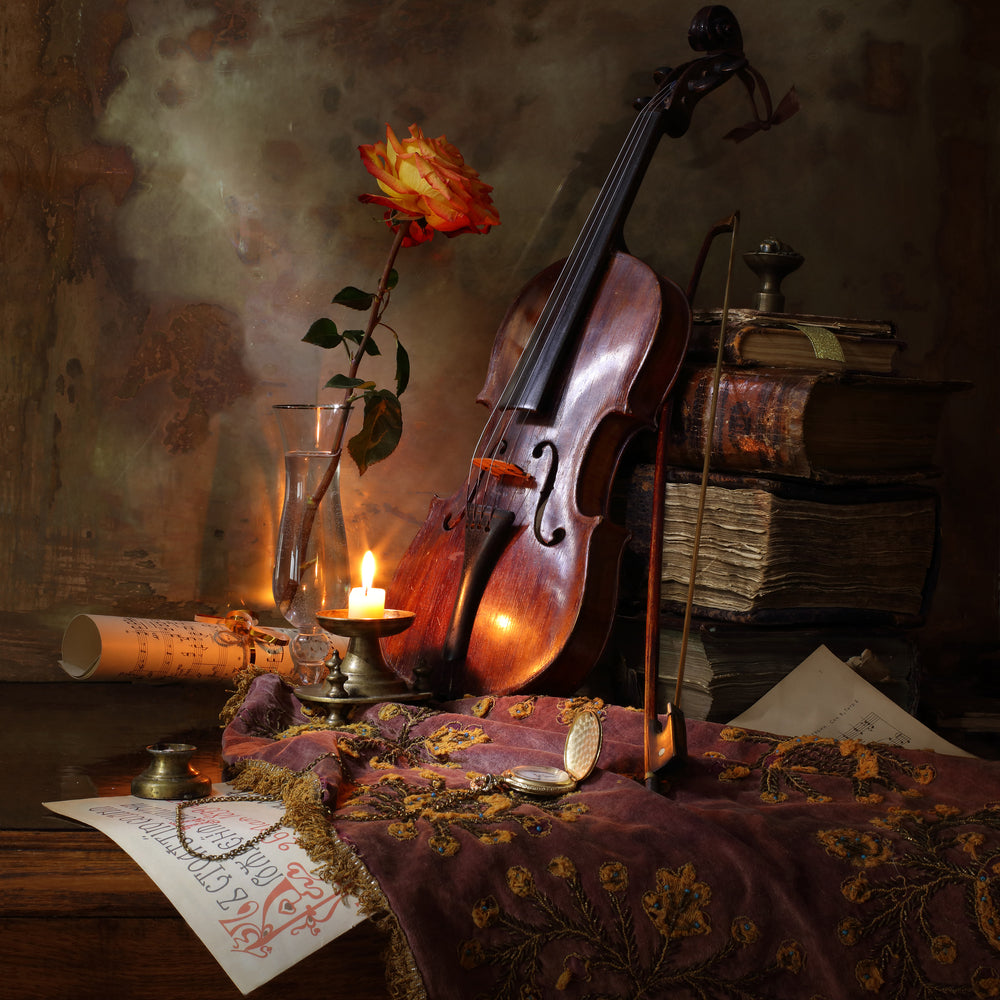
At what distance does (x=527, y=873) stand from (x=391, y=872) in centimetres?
12

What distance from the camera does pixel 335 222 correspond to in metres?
1.86

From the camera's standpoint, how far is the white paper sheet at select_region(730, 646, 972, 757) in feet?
4.24

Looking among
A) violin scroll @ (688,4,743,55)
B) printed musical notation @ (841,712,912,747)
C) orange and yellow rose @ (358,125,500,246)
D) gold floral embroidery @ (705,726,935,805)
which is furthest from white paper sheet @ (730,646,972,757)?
violin scroll @ (688,4,743,55)

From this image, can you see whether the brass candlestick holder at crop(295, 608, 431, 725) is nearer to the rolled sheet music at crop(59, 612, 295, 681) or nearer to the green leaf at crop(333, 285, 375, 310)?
the rolled sheet music at crop(59, 612, 295, 681)

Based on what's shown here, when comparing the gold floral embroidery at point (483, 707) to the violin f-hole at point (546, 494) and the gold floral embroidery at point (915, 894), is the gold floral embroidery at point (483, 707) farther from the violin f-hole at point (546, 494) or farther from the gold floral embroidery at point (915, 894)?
the gold floral embroidery at point (915, 894)

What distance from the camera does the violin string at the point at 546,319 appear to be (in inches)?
60.8

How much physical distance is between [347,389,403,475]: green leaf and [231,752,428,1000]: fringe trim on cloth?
65 cm

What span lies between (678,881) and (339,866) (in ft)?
0.96

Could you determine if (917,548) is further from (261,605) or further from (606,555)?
(261,605)

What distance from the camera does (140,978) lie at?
0.84m

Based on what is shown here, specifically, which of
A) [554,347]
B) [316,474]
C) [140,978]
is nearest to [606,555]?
[554,347]

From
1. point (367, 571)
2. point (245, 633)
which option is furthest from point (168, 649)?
point (367, 571)

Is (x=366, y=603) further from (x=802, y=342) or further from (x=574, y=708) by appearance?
(x=802, y=342)

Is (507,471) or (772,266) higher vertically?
(772,266)
